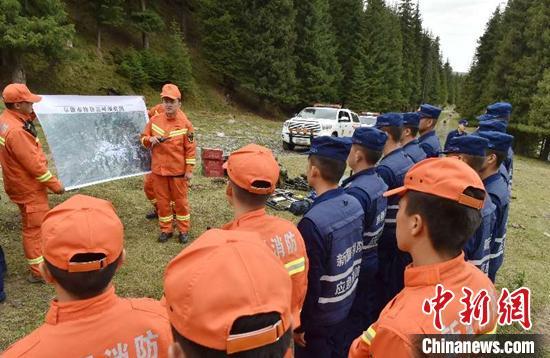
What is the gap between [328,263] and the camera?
9.78 ft

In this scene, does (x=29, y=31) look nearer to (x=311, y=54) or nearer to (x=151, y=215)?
(x=151, y=215)

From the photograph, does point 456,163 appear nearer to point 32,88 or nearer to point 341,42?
point 32,88

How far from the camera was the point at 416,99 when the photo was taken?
61406mm

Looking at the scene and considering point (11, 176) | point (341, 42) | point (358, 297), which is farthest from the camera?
point (341, 42)

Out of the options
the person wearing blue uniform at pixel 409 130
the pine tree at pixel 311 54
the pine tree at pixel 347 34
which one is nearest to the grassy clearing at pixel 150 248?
the person wearing blue uniform at pixel 409 130

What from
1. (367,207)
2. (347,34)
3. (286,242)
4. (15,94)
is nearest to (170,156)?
(15,94)

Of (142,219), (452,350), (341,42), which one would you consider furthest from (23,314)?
(341,42)

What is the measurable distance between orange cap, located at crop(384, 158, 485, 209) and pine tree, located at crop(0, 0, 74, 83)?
16.5 m

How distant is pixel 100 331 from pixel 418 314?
1307mm

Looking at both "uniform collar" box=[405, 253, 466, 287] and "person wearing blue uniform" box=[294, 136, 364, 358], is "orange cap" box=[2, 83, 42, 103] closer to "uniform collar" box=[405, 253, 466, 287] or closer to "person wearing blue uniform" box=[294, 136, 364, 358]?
"person wearing blue uniform" box=[294, 136, 364, 358]

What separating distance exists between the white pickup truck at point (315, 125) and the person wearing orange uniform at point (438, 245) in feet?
46.0

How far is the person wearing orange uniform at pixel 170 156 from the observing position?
20.3 ft

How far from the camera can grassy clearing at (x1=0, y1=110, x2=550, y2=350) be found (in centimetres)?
463

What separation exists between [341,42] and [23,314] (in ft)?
129
